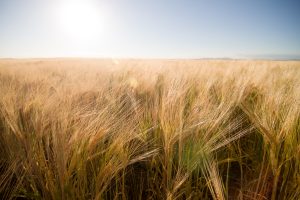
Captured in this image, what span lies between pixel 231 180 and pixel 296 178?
434mm

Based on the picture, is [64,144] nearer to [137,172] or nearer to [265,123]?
[137,172]

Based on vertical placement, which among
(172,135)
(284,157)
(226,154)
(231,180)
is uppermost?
(172,135)

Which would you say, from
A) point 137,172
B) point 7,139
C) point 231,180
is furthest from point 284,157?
point 7,139

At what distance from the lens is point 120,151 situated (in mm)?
1006

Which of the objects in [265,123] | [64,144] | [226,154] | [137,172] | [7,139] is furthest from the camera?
[226,154]

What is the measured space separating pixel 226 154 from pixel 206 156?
1.85 ft

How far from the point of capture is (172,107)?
123 cm

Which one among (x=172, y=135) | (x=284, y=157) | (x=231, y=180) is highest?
(x=172, y=135)

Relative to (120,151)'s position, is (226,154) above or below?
below

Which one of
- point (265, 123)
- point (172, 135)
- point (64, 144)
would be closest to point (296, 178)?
point (265, 123)

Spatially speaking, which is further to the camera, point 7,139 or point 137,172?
point 137,172

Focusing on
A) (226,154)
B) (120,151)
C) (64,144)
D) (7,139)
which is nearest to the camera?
(64,144)

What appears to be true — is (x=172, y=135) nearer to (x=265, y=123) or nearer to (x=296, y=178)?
(x=265, y=123)

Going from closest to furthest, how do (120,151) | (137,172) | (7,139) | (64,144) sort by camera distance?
(64,144), (120,151), (7,139), (137,172)
